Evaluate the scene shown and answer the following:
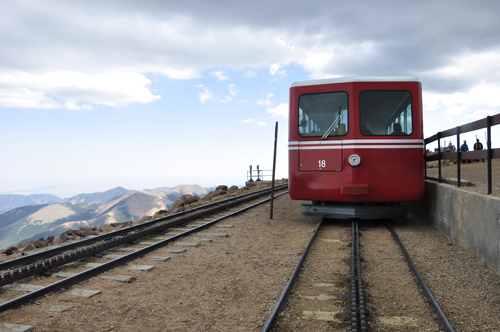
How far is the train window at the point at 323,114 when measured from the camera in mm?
8156

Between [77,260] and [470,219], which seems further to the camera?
[77,260]

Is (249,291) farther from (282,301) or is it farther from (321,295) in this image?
(321,295)

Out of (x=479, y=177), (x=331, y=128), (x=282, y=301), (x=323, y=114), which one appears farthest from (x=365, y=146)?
(x=479, y=177)

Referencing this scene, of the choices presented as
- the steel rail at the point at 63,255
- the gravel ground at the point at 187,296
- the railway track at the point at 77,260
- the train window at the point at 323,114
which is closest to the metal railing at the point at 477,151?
the train window at the point at 323,114

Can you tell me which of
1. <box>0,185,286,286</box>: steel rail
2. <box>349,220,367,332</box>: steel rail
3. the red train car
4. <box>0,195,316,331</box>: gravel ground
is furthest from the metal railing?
<box>0,185,286,286</box>: steel rail

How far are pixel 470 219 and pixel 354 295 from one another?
3258 millimetres

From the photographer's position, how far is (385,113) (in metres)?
8.17

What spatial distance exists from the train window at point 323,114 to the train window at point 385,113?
404 mm

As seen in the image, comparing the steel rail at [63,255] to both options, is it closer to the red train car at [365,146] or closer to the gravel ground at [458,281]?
the red train car at [365,146]

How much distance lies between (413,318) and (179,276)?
2.99m

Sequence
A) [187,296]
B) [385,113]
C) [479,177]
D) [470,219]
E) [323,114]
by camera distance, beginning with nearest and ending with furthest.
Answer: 1. [187,296]
2. [470,219]
3. [385,113]
4. [323,114]
5. [479,177]

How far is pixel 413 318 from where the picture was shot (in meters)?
3.57

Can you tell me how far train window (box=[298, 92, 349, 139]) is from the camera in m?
8.16

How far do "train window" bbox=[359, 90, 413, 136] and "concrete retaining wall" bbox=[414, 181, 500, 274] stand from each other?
62.2 inches
